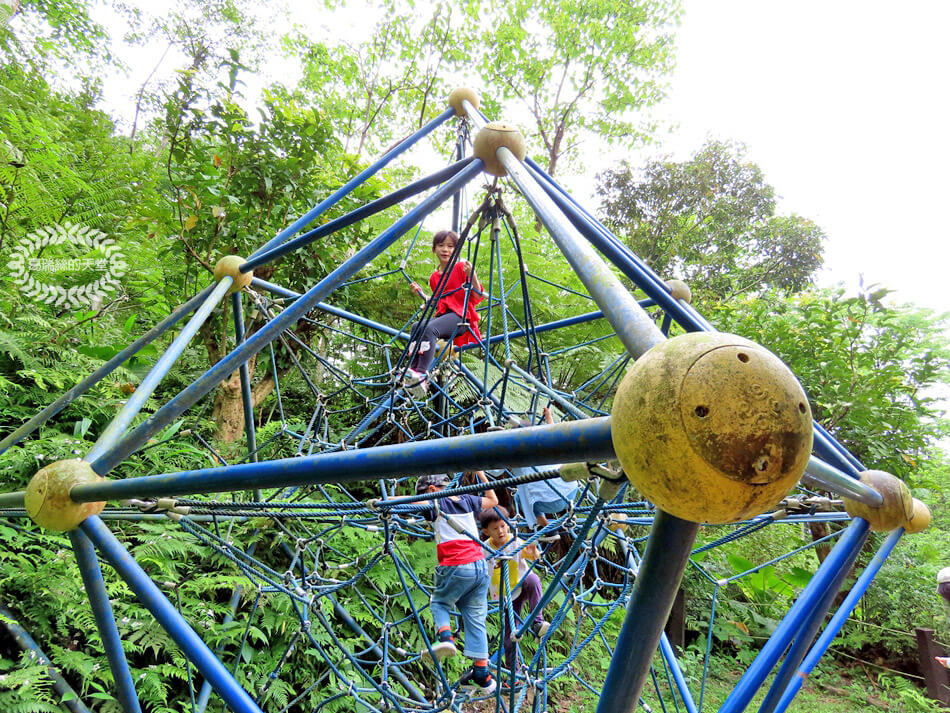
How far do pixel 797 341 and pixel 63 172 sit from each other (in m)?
5.87

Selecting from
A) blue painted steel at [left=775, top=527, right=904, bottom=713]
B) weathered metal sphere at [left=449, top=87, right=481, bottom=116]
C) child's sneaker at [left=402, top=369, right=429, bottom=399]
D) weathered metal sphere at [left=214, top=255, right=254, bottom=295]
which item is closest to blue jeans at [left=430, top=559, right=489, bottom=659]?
child's sneaker at [left=402, top=369, right=429, bottom=399]

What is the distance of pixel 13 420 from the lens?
2.56m

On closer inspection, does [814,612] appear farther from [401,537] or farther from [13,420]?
[13,420]

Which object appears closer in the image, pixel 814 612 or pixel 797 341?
pixel 814 612

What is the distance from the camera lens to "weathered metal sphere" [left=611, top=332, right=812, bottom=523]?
14.7 inches

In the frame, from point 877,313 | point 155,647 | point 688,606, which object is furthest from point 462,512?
point 877,313

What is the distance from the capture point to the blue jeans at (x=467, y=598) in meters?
2.38

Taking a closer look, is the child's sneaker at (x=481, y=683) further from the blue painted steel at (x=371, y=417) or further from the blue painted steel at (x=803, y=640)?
the blue painted steel at (x=803, y=640)

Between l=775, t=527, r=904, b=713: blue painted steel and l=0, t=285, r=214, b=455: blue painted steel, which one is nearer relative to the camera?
l=775, t=527, r=904, b=713: blue painted steel

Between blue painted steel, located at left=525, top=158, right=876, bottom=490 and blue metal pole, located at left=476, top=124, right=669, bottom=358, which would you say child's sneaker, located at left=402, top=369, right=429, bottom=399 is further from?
blue metal pole, located at left=476, top=124, right=669, bottom=358

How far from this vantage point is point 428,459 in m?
0.54

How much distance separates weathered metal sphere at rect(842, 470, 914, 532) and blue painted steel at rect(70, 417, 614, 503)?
90 cm

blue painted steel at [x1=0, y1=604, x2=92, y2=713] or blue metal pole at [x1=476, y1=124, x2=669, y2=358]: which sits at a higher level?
blue metal pole at [x1=476, y1=124, x2=669, y2=358]

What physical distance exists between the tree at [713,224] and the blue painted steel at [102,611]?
806 centimetres
